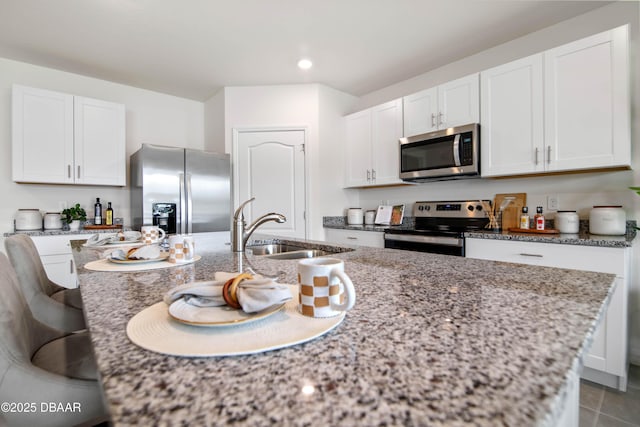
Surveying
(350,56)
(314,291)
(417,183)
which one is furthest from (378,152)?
(314,291)

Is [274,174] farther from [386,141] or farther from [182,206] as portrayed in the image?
[386,141]

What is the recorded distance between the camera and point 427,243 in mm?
2545

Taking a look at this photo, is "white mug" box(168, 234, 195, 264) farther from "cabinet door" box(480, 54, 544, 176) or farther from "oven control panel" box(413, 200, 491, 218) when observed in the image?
"oven control panel" box(413, 200, 491, 218)

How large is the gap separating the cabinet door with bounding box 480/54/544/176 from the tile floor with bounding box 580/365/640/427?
55.8 inches

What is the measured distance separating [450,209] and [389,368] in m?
2.86

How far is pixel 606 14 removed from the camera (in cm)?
222

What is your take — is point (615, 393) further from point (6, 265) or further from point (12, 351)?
point (6, 265)

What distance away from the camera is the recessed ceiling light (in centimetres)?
302

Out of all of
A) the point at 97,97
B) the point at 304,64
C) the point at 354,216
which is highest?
the point at 304,64

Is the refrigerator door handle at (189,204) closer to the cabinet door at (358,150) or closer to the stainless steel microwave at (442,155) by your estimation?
the cabinet door at (358,150)

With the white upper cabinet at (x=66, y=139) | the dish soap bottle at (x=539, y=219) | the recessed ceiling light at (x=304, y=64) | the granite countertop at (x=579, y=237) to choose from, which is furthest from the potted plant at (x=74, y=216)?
the dish soap bottle at (x=539, y=219)

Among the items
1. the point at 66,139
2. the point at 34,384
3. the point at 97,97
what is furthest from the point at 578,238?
the point at 97,97

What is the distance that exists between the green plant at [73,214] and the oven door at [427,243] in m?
3.05

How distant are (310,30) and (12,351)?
2653 millimetres
